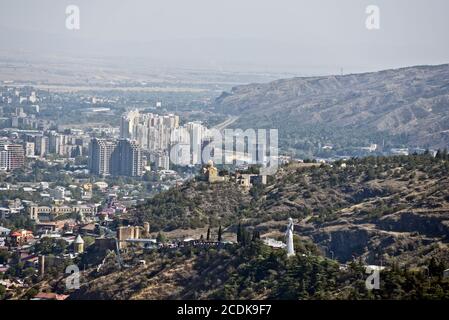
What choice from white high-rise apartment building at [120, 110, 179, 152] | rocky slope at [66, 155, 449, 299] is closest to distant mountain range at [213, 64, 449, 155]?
white high-rise apartment building at [120, 110, 179, 152]

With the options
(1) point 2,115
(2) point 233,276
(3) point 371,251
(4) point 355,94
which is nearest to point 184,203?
(3) point 371,251

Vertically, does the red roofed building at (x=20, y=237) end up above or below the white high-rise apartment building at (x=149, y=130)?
below

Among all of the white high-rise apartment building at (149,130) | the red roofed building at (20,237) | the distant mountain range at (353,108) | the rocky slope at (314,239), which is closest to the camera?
the rocky slope at (314,239)

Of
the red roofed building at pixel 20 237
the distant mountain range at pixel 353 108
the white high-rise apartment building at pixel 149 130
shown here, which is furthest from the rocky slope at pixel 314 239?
the distant mountain range at pixel 353 108

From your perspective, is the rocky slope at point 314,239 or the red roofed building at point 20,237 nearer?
the rocky slope at point 314,239

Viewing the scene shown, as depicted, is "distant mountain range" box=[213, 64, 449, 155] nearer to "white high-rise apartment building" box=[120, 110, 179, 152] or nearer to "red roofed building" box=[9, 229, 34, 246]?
"white high-rise apartment building" box=[120, 110, 179, 152]

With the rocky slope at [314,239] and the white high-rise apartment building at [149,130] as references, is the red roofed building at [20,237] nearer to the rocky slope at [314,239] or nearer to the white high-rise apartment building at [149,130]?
the rocky slope at [314,239]

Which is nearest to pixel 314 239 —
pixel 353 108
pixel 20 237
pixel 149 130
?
pixel 20 237

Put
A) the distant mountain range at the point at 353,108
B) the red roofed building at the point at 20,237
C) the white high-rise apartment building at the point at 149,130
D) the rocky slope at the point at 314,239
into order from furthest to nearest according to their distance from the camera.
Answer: the distant mountain range at the point at 353,108 < the white high-rise apartment building at the point at 149,130 < the red roofed building at the point at 20,237 < the rocky slope at the point at 314,239
